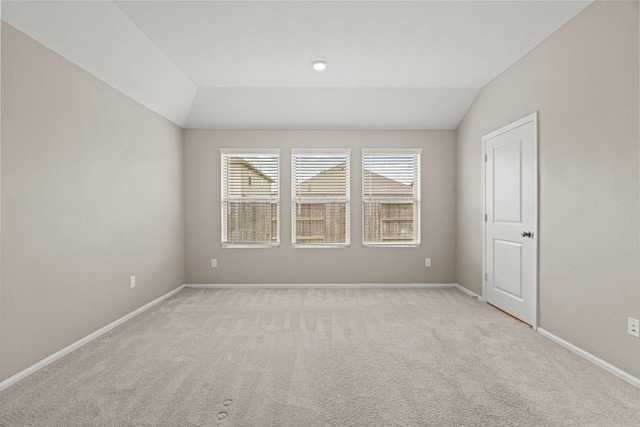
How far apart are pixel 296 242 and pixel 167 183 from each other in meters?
1.96

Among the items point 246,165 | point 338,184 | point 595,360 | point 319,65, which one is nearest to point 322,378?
point 595,360

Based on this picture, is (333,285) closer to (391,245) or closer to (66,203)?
(391,245)

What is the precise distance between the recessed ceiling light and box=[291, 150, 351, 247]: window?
1.53 metres

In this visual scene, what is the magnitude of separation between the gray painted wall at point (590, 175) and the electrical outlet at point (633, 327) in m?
0.04

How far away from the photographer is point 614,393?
82.6 inches

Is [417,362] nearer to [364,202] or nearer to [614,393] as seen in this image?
[614,393]

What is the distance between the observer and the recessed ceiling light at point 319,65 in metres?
3.54

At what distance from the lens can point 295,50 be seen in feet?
10.7

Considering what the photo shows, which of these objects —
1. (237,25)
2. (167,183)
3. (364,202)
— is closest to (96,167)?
(167,183)

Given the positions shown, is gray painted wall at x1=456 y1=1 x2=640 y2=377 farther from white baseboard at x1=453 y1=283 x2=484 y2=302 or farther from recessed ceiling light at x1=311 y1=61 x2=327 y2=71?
recessed ceiling light at x1=311 y1=61 x2=327 y2=71

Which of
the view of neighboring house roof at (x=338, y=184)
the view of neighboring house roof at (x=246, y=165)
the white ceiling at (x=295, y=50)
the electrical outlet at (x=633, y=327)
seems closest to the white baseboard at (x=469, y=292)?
the view of neighboring house roof at (x=338, y=184)

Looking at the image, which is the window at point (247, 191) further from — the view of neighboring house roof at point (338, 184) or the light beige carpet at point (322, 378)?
the light beige carpet at point (322, 378)

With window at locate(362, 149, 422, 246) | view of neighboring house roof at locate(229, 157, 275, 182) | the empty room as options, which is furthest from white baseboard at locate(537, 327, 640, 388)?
view of neighboring house roof at locate(229, 157, 275, 182)

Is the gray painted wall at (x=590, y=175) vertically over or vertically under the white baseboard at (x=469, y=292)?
over
